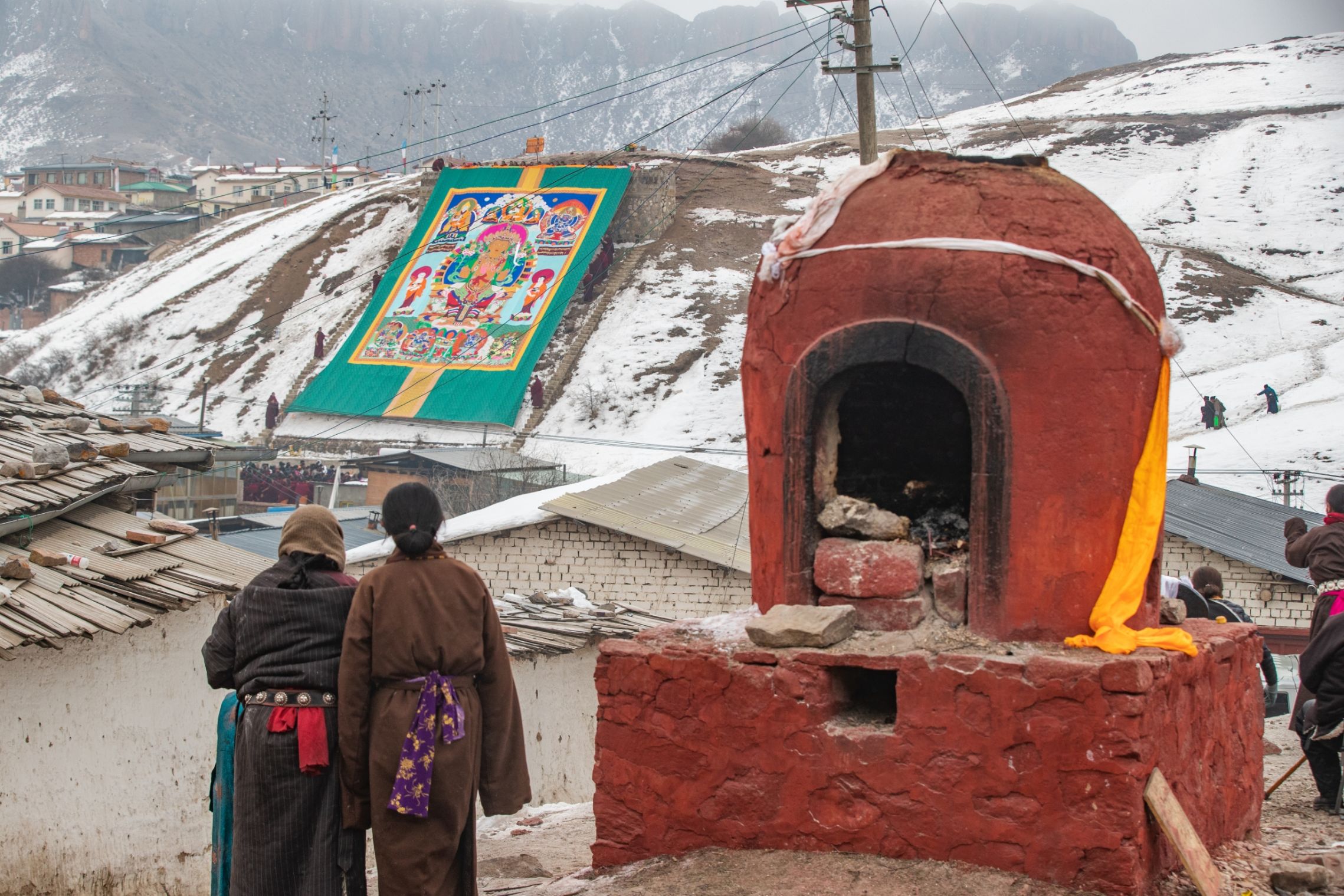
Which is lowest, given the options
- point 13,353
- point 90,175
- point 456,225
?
point 13,353

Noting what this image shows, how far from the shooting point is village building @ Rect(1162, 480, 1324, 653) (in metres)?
12.7

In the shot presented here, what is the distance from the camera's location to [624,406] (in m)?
27.1

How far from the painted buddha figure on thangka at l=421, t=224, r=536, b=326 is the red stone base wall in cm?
2544

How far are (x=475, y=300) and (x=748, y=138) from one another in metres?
35.4

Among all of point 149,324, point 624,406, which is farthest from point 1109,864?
point 149,324

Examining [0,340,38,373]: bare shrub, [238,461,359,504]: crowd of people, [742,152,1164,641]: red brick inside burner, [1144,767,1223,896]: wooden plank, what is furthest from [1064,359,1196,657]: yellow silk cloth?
[0,340,38,373]: bare shrub

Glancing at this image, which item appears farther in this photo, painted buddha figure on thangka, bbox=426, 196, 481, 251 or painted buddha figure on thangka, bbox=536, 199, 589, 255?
painted buddha figure on thangka, bbox=426, 196, 481, 251

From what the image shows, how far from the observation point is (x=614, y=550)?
1312cm

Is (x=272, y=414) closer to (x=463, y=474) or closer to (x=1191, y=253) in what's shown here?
(x=463, y=474)

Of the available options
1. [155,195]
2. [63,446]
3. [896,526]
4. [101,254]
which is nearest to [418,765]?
[896,526]

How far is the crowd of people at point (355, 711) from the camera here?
3709 mm

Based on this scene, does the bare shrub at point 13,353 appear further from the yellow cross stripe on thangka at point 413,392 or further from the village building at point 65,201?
→ the village building at point 65,201

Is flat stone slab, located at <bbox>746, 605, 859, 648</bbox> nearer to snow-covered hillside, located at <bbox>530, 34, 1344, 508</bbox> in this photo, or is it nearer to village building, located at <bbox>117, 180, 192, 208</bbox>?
snow-covered hillside, located at <bbox>530, 34, 1344, 508</bbox>

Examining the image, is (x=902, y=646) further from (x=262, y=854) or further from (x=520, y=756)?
(x=262, y=854)
